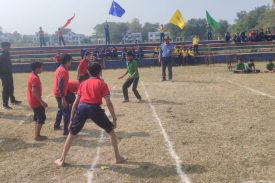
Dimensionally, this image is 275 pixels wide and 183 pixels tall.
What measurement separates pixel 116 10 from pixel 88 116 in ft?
87.3

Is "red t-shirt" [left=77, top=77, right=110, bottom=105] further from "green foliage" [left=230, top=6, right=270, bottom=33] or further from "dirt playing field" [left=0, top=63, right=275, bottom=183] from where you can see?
"green foliage" [left=230, top=6, right=270, bottom=33]

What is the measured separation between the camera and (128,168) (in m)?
6.79

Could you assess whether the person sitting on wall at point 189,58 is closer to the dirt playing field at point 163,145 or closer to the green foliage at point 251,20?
the dirt playing field at point 163,145

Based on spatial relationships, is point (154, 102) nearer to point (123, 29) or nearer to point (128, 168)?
point (128, 168)

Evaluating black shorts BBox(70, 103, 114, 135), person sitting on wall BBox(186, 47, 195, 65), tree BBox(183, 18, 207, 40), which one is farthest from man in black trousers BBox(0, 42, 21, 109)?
tree BBox(183, 18, 207, 40)

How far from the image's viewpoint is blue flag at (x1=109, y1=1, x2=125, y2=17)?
106ft

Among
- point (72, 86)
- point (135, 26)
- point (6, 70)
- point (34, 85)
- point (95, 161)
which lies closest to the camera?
point (95, 161)

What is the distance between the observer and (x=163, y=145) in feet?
26.2

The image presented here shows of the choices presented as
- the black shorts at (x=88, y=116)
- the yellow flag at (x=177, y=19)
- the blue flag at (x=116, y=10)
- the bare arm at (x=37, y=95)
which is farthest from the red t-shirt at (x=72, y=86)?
the blue flag at (x=116, y=10)

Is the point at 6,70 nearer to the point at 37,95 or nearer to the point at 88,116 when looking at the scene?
the point at 37,95

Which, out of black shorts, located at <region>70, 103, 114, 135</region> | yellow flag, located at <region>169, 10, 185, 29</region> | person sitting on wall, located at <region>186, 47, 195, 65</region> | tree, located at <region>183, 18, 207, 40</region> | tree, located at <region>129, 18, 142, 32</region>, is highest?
tree, located at <region>129, 18, 142, 32</region>

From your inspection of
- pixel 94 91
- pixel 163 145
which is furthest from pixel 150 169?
pixel 94 91

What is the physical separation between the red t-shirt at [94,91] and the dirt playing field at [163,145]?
1.21 metres

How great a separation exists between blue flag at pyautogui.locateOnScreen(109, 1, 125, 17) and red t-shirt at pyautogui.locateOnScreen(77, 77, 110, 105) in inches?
1034
